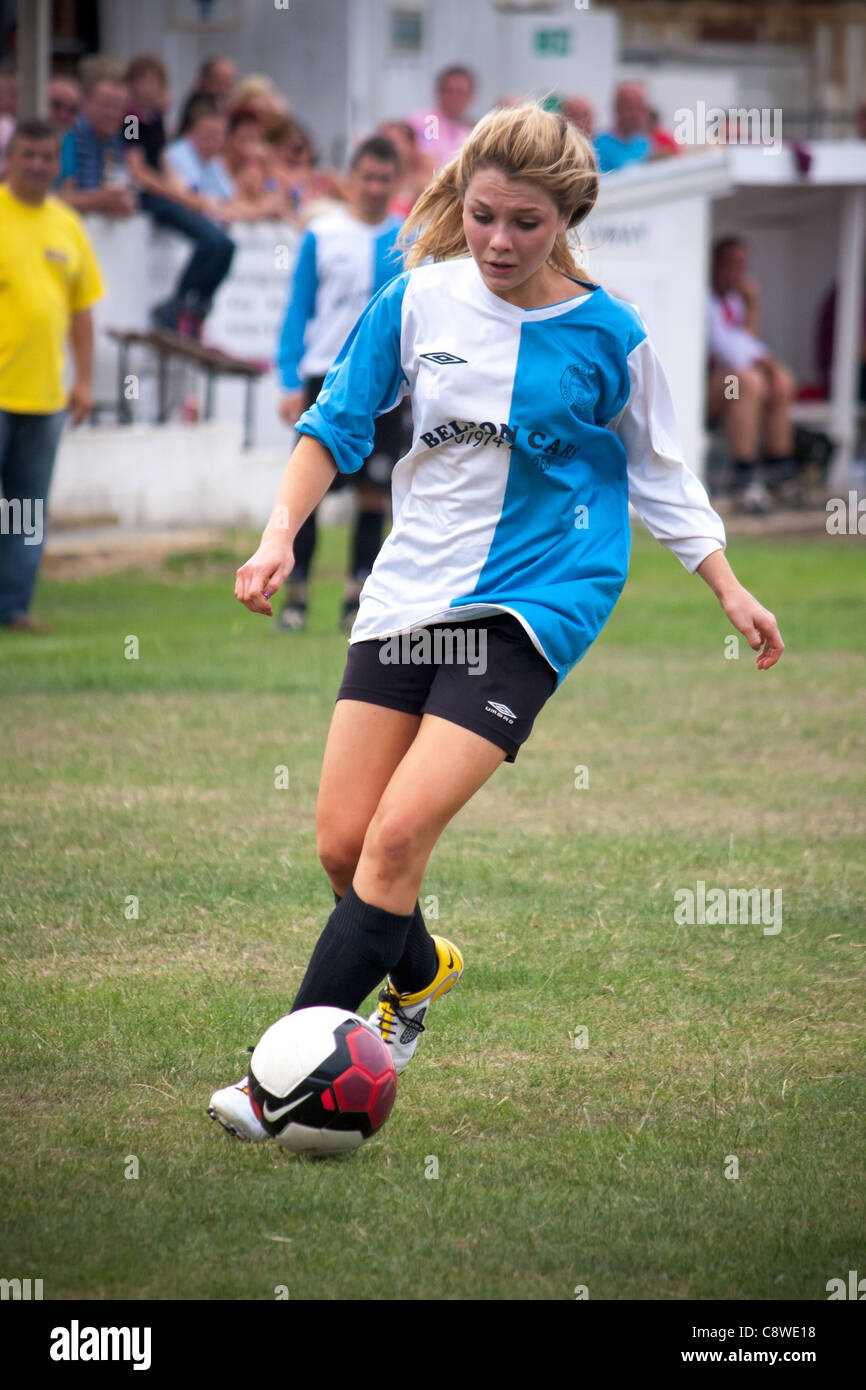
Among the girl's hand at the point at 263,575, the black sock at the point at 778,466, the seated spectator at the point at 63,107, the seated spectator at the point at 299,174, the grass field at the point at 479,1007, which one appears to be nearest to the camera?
the grass field at the point at 479,1007

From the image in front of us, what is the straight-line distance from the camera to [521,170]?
11.0 ft

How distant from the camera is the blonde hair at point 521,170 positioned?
3.35m

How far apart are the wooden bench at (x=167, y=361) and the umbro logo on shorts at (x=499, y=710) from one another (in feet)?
33.2

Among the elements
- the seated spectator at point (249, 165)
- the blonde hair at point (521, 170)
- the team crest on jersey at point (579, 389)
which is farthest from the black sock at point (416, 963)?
the seated spectator at point (249, 165)

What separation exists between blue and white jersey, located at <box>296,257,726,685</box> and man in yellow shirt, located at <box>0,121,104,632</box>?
5.98m

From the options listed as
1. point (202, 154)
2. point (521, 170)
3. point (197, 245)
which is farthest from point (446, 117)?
point (521, 170)

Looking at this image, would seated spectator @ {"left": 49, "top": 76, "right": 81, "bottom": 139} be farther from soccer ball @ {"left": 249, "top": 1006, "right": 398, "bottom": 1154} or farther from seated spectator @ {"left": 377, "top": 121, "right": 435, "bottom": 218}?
soccer ball @ {"left": 249, "top": 1006, "right": 398, "bottom": 1154}

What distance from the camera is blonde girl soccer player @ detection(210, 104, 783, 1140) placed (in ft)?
11.1

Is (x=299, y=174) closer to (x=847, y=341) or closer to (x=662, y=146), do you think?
(x=662, y=146)

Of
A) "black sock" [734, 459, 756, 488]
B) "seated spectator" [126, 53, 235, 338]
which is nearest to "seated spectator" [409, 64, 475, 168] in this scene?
"seated spectator" [126, 53, 235, 338]

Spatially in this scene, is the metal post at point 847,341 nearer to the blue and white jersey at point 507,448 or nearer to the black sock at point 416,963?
the blue and white jersey at point 507,448

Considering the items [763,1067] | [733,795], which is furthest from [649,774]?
[763,1067]

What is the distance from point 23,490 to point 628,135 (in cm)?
881

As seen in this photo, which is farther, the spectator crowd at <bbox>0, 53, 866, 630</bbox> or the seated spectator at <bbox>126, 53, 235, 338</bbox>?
the seated spectator at <bbox>126, 53, 235, 338</bbox>
